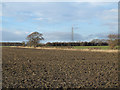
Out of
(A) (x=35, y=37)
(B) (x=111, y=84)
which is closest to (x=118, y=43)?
(B) (x=111, y=84)

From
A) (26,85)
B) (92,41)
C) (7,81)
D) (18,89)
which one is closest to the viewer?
(18,89)

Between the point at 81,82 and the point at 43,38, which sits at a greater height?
the point at 43,38

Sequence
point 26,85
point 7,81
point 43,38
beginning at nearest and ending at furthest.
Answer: point 26,85
point 7,81
point 43,38

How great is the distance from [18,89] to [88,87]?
2.54 metres

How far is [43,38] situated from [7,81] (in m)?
43.7

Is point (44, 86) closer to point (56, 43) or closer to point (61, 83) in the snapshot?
point (61, 83)

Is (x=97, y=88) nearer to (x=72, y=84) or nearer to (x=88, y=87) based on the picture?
(x=88, y=87)

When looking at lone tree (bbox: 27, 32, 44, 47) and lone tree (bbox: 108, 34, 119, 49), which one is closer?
lone tree (bbox: 108, 34, 119, 49)

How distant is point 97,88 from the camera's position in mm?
5773

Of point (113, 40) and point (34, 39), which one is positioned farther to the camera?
point (34, 39)

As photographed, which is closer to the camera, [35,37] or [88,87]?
[88,87]

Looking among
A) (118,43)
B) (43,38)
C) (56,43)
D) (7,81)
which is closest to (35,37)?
(43,38)

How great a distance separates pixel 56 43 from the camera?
51.0 meters

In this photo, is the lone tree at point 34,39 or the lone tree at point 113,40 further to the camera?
the lone tree at point 34,39
